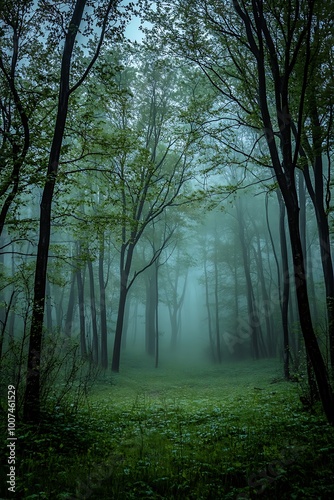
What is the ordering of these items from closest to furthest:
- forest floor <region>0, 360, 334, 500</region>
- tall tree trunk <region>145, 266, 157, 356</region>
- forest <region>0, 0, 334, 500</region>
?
forest floor <region>0, 360, 334, 500</region>
forest <region>0, 0, 334, 500</region>
tall tree trunk <region>145, 266, 157, 356</region>

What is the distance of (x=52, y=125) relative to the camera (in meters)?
8.70

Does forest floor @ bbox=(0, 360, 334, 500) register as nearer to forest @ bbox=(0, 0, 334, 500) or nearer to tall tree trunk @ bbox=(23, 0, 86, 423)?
forest @ bbox=(0, 0, 334, 500)

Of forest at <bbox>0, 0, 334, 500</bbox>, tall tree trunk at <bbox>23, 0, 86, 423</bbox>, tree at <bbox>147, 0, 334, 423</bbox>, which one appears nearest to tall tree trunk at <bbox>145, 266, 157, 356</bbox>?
forest at <bbox>0, 0, 334, 500</bbox>

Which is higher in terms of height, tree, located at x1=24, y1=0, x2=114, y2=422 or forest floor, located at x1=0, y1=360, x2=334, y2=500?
tree, located at x1=24, y1=0, x2=114, y2=422

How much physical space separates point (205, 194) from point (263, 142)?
11.6 metres

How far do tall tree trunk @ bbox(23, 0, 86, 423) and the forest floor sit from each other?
1.91 ft

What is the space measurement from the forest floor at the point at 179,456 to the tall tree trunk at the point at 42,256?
58 centimetres

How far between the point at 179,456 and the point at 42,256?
4516 mm

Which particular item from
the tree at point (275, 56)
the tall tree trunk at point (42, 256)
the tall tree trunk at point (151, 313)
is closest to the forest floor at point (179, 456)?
the tall tree trunk at point (42, 256)

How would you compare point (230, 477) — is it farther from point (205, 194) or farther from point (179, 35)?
point (179, 35)

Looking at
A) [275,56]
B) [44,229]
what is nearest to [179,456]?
[44,229]

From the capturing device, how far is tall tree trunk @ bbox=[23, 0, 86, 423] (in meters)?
5.92

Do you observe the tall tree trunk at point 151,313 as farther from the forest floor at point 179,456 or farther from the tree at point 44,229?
the tree at point 44,229

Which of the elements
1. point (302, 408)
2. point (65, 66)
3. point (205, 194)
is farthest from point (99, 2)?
point (302, 408)
